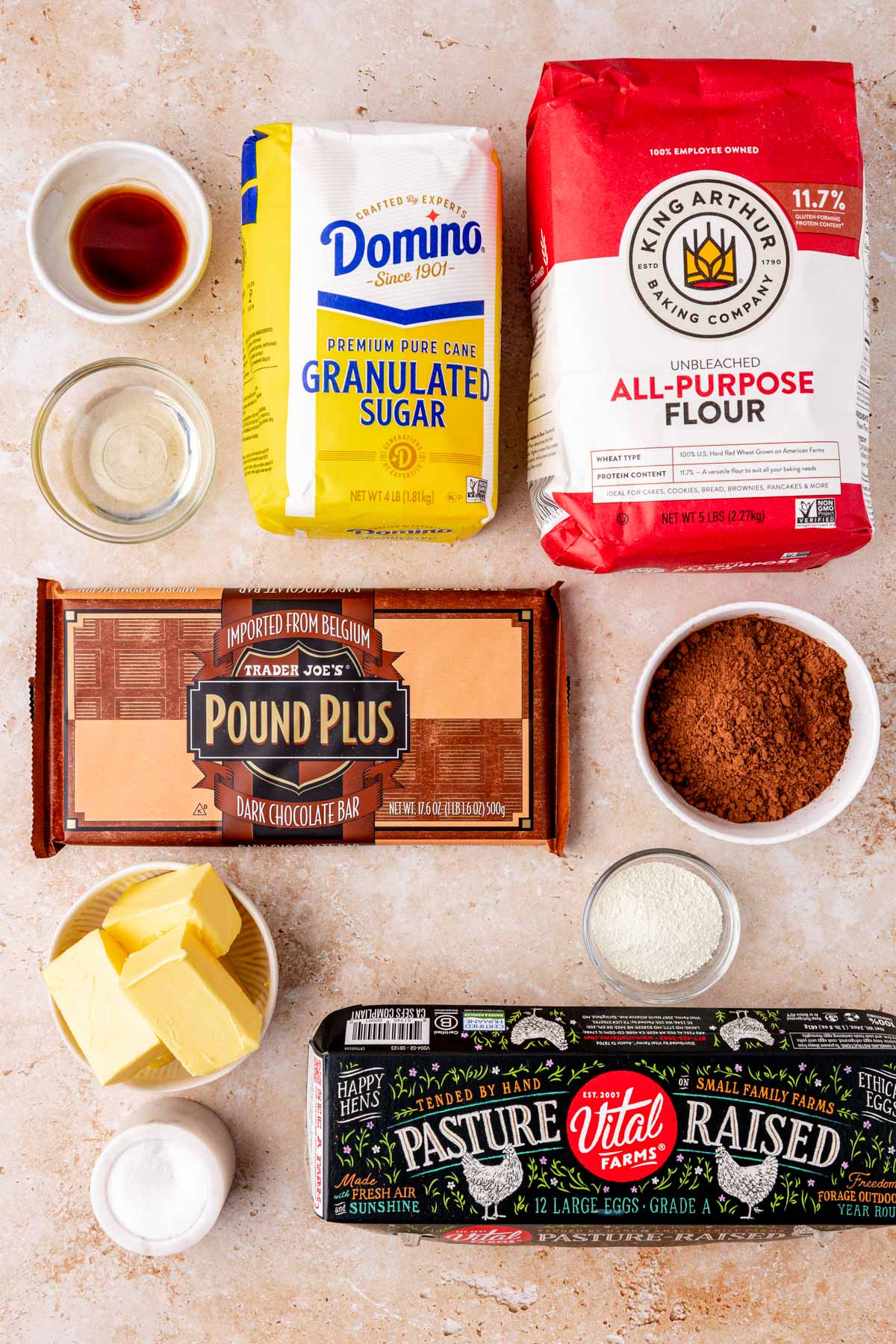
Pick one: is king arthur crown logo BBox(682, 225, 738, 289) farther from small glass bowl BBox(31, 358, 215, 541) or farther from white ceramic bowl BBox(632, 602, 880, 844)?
small glass bowl BBox(31, 358, 215, 541)

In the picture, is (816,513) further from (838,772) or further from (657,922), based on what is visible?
(657,922)

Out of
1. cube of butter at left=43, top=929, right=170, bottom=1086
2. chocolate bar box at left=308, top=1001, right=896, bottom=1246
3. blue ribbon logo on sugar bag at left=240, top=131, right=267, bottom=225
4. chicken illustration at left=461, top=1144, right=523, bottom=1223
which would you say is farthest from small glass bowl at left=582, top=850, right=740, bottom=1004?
blue ribbon logo on sugar bag at left=240, top=131, right=267, bottom=225

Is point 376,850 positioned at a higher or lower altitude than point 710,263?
lower

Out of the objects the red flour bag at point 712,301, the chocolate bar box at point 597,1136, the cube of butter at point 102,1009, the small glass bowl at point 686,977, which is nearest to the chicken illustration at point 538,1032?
the chocolate bar box at point 597,1136


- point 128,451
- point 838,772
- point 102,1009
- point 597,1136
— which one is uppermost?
point 128,451

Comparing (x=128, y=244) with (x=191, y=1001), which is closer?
(x=191, y=1001)

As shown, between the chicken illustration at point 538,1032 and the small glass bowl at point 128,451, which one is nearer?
the chicken illustration at point 538,1032

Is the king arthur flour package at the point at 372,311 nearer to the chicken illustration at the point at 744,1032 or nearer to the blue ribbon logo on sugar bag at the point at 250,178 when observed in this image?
the blue ribbon logo on sugar bag at the point at 250,178

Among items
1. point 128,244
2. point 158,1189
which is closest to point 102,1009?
point 158,1189
